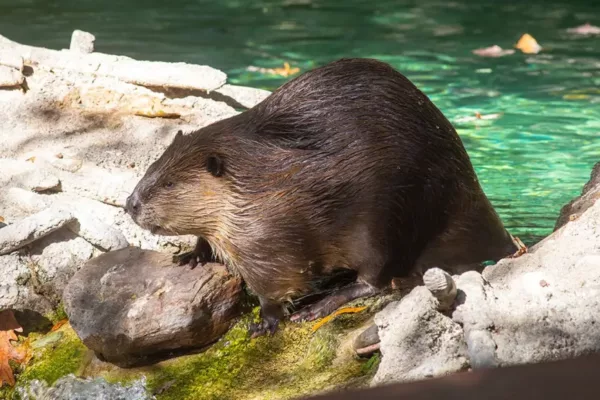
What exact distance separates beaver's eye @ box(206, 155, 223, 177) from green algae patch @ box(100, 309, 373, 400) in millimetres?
643

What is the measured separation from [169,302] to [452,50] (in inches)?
241

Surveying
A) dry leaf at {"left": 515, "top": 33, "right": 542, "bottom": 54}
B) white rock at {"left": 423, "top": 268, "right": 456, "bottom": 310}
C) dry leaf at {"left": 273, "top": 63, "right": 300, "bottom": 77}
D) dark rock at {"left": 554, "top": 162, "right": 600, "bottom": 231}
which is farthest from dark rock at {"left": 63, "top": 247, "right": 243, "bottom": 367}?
dry leaf at {"left": 515, "top": 33, "right": 542, "bottom": 54}

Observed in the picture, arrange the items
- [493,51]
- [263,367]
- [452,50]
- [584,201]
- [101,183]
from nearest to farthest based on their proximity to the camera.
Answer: [263,367] < [584,201] < [101,183] < [493,51] < [452,50]

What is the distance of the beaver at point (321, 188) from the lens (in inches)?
136

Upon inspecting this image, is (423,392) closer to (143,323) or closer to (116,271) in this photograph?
(143,323)

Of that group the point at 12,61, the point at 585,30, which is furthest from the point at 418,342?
the point at 585,30

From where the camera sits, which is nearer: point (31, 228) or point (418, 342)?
point (418, 342)

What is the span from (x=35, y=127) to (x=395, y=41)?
5010 mm

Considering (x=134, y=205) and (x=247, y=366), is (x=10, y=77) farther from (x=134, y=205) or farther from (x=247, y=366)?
(x=247, y=366)

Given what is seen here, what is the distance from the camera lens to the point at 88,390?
3.48 m

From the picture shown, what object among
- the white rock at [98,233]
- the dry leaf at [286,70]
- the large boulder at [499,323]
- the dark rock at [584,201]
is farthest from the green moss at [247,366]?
the dry leaf at [286,70]

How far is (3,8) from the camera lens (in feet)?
35.2

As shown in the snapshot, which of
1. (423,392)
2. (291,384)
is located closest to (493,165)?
(291,384)

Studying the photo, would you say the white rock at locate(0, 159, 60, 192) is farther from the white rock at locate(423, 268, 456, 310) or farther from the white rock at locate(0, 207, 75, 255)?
the white rock at locate(423, 268, 456, 310)
